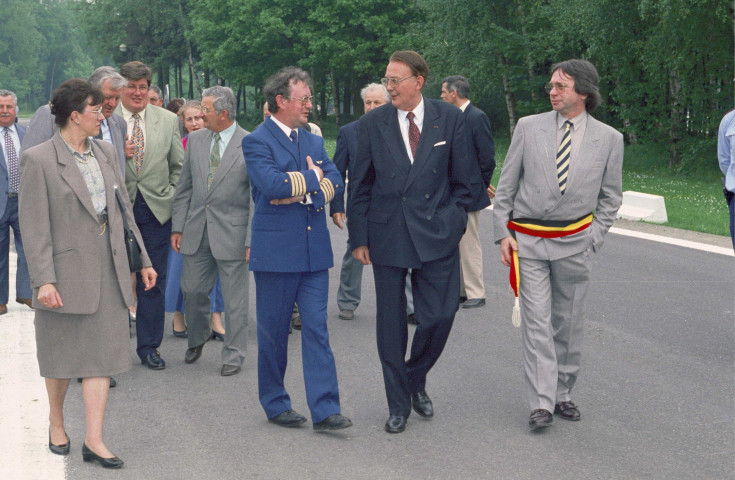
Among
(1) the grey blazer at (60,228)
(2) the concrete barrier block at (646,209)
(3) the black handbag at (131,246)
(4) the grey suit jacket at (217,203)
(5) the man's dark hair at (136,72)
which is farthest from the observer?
(2) the concrete barrier block at (646,209)

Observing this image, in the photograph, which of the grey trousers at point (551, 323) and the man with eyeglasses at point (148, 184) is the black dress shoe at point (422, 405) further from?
the man with eyeglasses at point (148, 184)

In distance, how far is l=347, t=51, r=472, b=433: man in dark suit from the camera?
562 cm

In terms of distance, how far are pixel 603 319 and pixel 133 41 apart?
77232mm

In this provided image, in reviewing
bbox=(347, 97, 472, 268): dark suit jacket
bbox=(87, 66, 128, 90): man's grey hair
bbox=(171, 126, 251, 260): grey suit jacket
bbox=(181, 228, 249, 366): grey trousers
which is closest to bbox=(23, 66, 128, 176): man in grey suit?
bbox=(87, 66, 128, 90): man's grey hair

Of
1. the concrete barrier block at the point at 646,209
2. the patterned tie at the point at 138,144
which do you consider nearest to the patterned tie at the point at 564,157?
the patterned tie at the point at 138,144

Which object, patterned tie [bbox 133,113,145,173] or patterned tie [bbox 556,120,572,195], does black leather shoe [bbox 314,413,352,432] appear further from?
patterned tie [bbox 133,113,145,173]

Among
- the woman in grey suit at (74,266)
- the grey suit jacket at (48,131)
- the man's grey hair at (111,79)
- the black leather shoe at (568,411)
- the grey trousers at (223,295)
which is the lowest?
the black leather shoe at (568,411)

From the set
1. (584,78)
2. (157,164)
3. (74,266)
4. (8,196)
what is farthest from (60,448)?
(8,196)

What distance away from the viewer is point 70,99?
5059 mm

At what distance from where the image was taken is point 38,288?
4918 mm

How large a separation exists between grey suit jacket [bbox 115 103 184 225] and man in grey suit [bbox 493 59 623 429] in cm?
277

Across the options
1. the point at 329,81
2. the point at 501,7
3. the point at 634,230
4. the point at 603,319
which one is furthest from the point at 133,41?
the point at 603,319

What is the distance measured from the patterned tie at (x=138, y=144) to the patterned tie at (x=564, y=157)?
10.6 ft

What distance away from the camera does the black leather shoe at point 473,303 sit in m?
9.24
